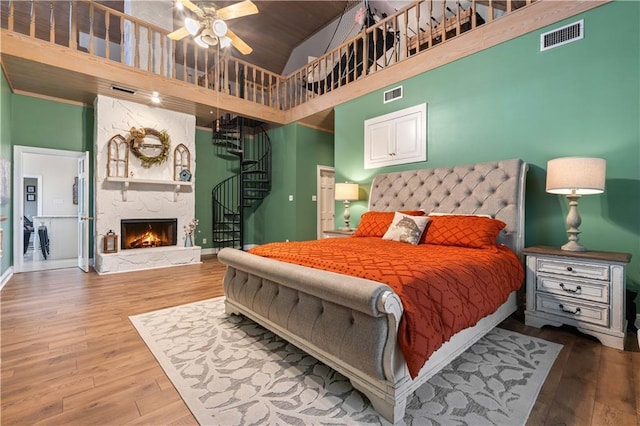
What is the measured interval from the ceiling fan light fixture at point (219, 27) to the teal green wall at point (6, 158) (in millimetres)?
2869

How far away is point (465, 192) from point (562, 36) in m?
1.70

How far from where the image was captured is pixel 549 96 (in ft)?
9.39

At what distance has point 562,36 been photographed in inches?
110

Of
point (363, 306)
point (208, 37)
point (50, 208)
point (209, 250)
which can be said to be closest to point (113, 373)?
point (363, 306)

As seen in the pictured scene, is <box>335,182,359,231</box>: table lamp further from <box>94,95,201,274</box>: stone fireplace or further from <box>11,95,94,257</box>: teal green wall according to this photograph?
<box>11,95,94,257</box>: teal green wall

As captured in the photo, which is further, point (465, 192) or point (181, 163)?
point (181, 163)

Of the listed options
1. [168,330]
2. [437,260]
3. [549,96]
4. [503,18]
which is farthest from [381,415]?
[503,18]

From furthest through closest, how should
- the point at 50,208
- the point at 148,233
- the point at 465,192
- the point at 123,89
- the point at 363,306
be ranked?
the point at 50,208
the point at 148,233
the point at 123,89
the point at 465,192
the point at 363,306

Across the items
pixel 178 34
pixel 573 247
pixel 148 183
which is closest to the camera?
pixel 573 247

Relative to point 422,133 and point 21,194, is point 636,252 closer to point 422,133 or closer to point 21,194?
point 422,133

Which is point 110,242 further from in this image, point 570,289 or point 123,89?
point 570,289

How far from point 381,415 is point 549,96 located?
327 cm

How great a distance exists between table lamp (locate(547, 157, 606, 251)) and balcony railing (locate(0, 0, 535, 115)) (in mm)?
1919

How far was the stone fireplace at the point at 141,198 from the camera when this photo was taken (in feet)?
15.5
